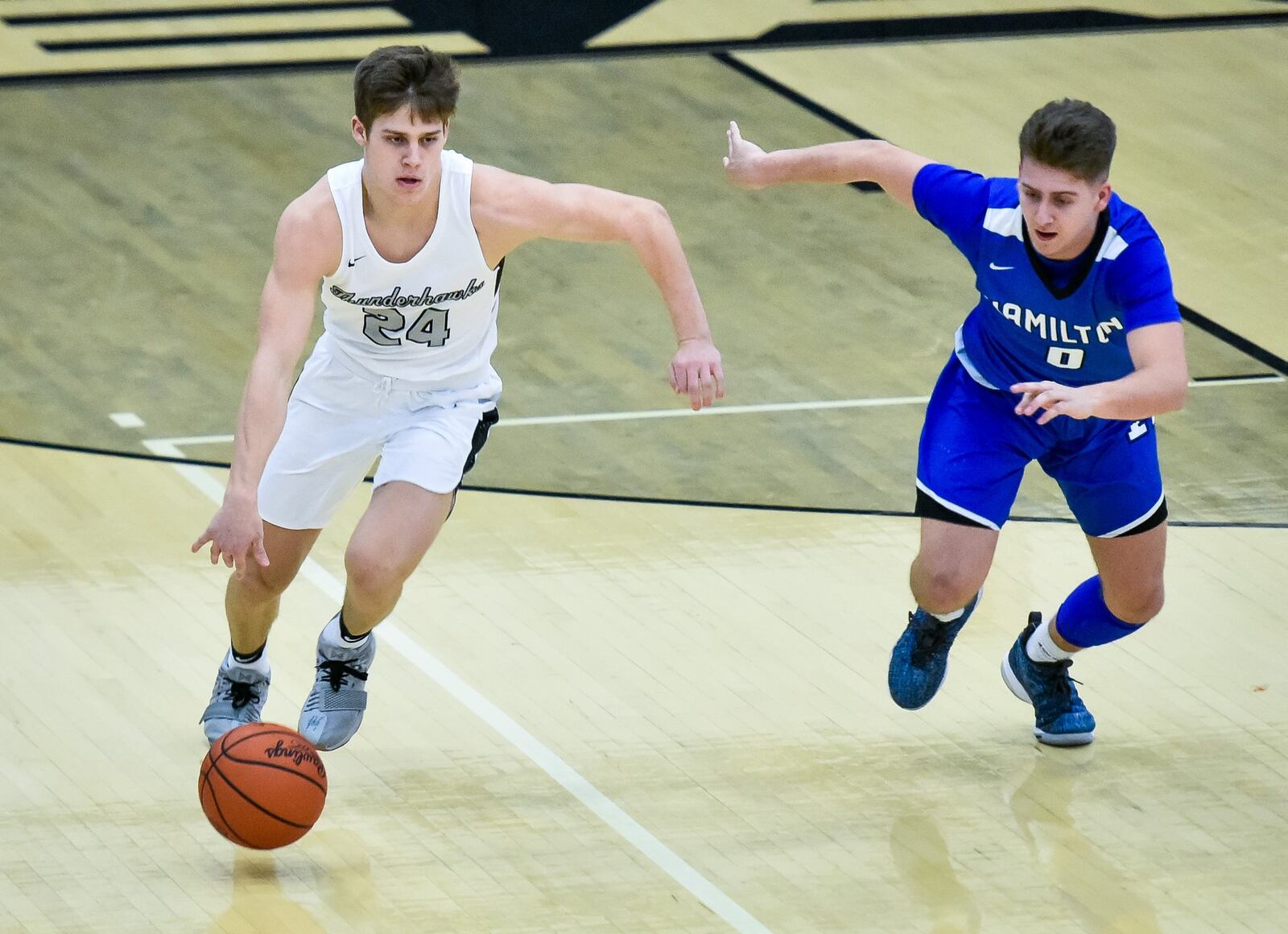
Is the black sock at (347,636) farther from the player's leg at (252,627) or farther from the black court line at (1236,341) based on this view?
the black court line at (1236,341)

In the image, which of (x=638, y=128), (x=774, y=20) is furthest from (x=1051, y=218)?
(x=774, y=20)

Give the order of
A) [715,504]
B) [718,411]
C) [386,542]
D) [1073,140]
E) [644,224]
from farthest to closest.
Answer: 1. [718,411]
2. [715,504]
3. [386,542]
4. [644,224]
5. [1073,140]

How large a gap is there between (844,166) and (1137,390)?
4.02 feet

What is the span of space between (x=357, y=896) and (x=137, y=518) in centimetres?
299

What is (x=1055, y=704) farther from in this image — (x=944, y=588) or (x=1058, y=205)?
(x=1058, y=205)

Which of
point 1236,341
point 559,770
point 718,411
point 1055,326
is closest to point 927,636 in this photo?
point 1055,326

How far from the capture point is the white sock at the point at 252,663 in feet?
22.8

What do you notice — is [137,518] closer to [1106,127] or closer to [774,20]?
[1106,127]

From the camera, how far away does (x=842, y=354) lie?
10.6 metres

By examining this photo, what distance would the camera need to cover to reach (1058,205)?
20.3 feet

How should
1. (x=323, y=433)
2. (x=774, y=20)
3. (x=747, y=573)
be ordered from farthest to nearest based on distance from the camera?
(x=774, y=20) < (x=747, y=573) < (x=323, y=433)

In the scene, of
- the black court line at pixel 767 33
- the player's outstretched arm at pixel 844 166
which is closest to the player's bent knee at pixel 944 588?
the player's outstretched arm at pixel 844 166

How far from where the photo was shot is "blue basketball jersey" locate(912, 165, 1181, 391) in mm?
6238

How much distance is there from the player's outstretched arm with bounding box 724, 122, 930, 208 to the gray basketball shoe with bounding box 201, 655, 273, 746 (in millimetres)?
2139
